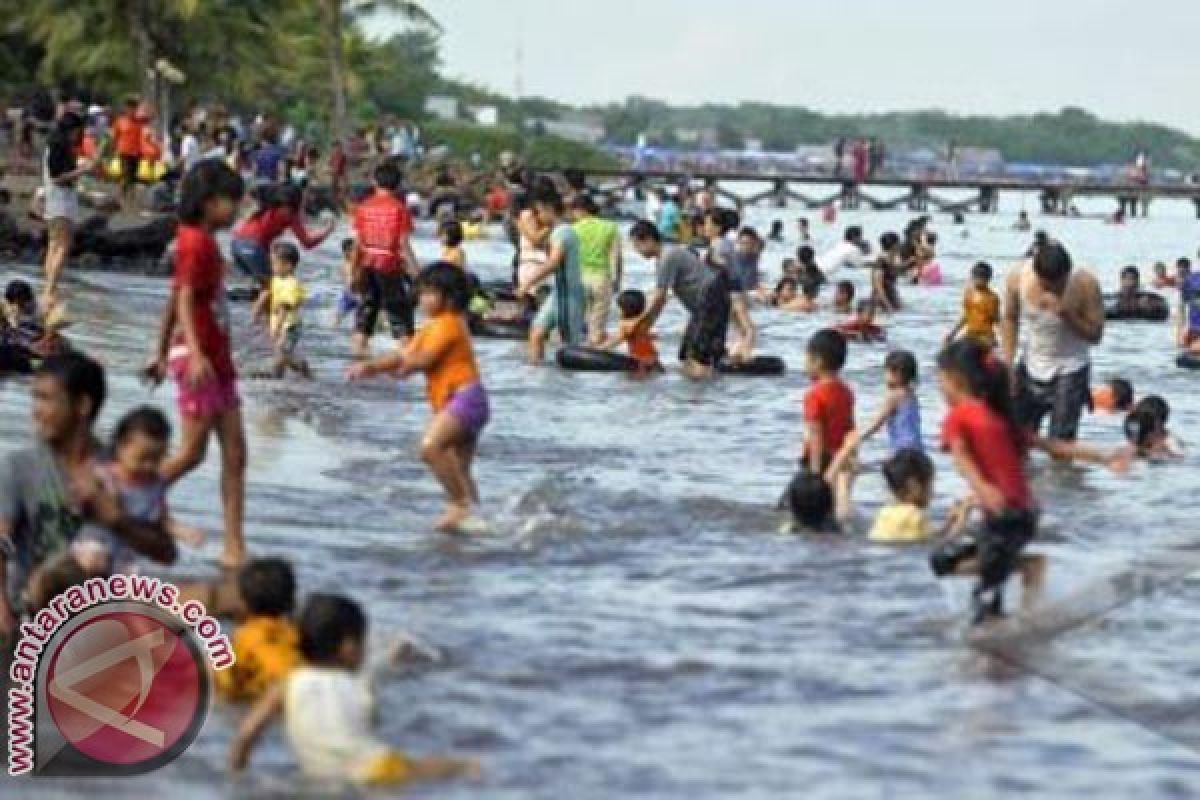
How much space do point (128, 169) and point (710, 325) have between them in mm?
15517

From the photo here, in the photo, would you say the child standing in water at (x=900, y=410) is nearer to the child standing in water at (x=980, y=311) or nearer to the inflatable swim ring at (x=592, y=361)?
the child standing in water at (x=980, y=311)

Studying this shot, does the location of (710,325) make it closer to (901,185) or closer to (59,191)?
(59,191)

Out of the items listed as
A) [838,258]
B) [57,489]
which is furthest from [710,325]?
[838,258]

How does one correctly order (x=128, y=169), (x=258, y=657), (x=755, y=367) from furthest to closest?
(x=128, y=169) < (x=755, y=367) < (x=258, y=657)

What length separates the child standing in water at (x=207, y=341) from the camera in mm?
10672

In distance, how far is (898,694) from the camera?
958cm

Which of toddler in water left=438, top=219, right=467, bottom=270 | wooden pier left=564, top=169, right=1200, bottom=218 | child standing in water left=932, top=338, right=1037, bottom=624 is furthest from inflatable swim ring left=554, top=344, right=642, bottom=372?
wooden pier left=564, top=169, right=1200, bottom=218

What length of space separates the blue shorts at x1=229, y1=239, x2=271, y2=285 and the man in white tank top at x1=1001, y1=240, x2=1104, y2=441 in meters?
7.75

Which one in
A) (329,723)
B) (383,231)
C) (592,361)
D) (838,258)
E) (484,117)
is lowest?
(838,258)

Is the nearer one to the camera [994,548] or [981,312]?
[994,548]

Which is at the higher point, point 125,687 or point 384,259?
point 384,259

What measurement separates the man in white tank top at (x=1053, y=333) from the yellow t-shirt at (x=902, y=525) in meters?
2.92

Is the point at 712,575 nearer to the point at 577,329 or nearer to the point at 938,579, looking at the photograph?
the point at 938,579

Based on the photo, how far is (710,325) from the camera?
73.4ft
